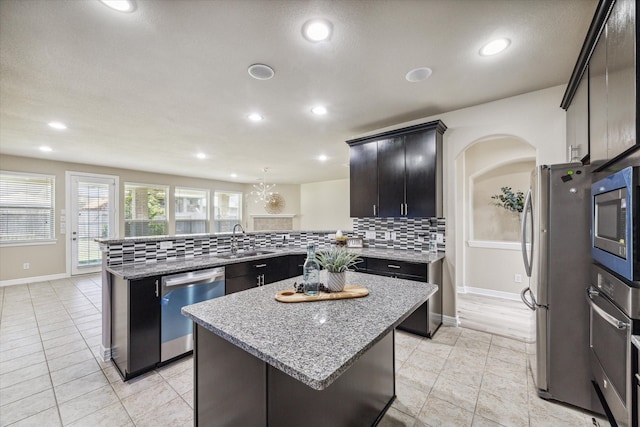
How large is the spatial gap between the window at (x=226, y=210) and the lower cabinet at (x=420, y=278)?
675cm

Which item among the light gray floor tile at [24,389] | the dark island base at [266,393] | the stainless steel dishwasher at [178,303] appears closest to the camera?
the dark island base at [266,393]

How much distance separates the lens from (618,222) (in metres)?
1.26

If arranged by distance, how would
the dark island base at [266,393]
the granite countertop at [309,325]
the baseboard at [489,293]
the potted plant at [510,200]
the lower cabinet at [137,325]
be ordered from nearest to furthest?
the granite countertop at [309,325] < the dark island base at [266,393] < the lower cabinet at [137,325] < the potted plant at [510,200] < the baseboard at [489,293]

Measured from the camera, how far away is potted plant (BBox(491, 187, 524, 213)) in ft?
13.1

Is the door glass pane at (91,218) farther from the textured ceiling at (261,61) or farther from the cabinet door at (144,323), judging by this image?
the cabinet door at (144,323)

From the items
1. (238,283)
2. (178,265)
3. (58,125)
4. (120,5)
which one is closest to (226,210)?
(58,125)

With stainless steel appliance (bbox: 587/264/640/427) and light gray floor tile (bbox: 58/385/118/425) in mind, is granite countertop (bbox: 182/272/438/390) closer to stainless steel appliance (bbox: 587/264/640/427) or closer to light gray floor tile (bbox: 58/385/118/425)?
stainless steel appliance (bbox: 587/264/640/427)

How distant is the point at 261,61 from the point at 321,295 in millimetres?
1834

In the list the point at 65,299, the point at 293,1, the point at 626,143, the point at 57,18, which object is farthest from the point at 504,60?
the point at 65,299

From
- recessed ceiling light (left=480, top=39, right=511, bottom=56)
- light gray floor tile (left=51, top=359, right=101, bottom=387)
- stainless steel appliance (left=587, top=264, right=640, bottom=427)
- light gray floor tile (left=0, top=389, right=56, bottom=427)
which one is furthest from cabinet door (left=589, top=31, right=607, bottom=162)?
light gray floor tile (left=51, top=359, right=101, bottom=387)

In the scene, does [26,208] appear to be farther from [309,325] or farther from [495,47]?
[495,47]

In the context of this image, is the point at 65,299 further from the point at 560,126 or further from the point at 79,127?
the point at 560,126

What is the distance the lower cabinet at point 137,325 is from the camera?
2.16 metres

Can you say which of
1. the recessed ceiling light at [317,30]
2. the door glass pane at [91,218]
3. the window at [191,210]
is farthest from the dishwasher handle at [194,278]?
the window at [191,210]
